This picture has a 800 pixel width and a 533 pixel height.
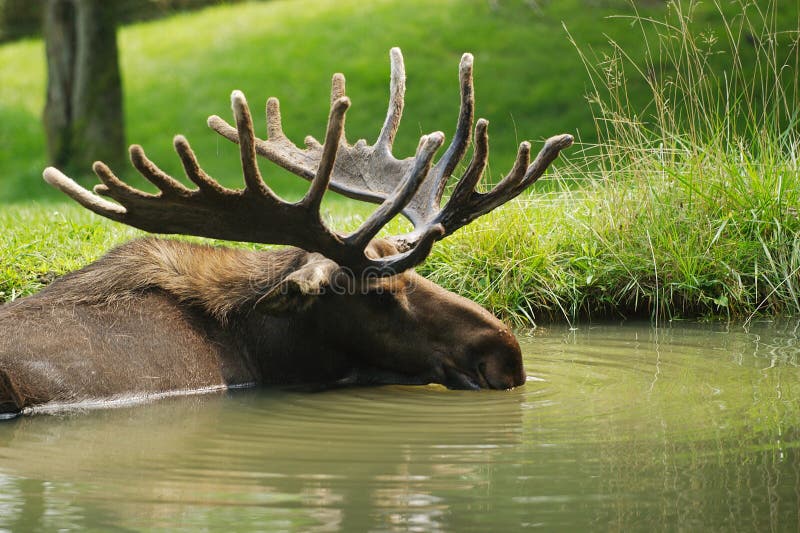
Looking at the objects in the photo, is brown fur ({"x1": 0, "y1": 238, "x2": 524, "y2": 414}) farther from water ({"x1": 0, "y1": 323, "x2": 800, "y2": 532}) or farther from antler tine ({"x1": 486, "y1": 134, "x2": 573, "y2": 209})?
antler tine ({"x1": 486, "y1": 134, "x2": 573, "y2": 209})

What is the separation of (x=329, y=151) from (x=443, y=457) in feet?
4.74

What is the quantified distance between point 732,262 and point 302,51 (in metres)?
16.6

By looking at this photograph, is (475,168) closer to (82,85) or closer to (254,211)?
(254,211)

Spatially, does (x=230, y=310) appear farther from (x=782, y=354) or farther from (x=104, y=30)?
(x=104, y=30)

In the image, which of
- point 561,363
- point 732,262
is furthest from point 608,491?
point 732,262

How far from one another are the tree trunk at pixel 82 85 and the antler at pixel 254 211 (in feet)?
40.6

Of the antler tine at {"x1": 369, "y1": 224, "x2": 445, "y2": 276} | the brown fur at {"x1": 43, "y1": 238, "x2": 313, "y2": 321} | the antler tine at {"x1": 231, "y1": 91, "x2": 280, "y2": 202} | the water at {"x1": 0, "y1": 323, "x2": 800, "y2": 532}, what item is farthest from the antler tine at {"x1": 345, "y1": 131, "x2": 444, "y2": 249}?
the water at {"x1": 0, "y1": 323, "x2": 800, "y2": 532}

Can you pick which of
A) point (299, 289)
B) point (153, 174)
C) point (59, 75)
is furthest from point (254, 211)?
point (59, 75)

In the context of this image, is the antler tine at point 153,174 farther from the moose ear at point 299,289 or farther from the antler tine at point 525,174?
the antler tine at point 525,174

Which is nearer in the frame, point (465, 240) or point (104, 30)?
point (465, 240)

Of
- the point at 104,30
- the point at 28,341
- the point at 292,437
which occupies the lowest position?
the point at 292,437

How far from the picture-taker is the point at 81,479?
3848mm

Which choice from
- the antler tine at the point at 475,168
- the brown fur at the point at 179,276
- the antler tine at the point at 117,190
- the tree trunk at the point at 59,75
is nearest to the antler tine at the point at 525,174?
the antler tine at the point at 475,168

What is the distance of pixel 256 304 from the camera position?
17.3 ft
